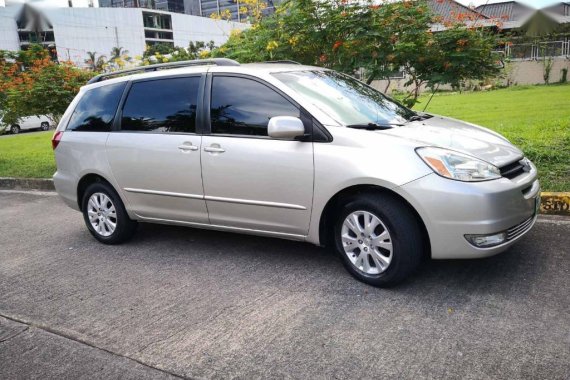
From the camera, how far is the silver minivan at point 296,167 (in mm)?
3500

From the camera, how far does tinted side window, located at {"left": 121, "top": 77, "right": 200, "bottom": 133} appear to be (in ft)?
15.2

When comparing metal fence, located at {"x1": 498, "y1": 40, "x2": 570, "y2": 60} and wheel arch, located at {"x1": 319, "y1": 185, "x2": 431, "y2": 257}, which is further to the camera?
metal fence, located at {"x1": 498, "y1": 40, "x2": 570, "y2": 60}

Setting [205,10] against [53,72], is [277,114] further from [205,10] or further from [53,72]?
[205,10]

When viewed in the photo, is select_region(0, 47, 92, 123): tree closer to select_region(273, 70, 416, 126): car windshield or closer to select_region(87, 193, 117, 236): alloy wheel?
select_region(87, 193, 117, 236): alloy wheel

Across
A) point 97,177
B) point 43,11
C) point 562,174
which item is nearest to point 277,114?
point 97,177

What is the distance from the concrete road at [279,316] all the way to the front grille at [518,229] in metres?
0.36

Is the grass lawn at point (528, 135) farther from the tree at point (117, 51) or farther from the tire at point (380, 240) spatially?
the tree at point (117, 51)

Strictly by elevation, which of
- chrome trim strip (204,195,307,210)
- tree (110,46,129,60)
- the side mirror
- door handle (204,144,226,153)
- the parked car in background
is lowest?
the parked car in background

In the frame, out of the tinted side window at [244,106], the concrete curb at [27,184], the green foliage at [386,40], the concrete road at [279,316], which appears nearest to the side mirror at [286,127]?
the tinted side window at [244,106]

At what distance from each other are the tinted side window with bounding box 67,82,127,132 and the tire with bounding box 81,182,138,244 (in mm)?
627

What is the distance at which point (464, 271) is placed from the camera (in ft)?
12.9

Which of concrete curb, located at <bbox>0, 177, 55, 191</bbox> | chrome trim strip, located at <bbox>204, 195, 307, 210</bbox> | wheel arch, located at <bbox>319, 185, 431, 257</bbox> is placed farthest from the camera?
concrete curb, located at <bbox>0, 177, 55, 191</bbox>

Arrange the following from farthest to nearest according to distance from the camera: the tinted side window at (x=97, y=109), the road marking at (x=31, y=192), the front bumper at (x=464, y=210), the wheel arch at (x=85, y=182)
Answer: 1. the road marking at (x=31, y=192)
2. the wheel arch at (x=85, y=182)
3. the tinted side window at (x=97, y=109)
4. the front bumper at (x=464, y=210)

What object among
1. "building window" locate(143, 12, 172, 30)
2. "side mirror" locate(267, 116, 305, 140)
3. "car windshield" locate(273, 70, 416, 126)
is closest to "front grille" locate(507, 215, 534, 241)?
"car windshield" locate(273, 70, 416, 126)
